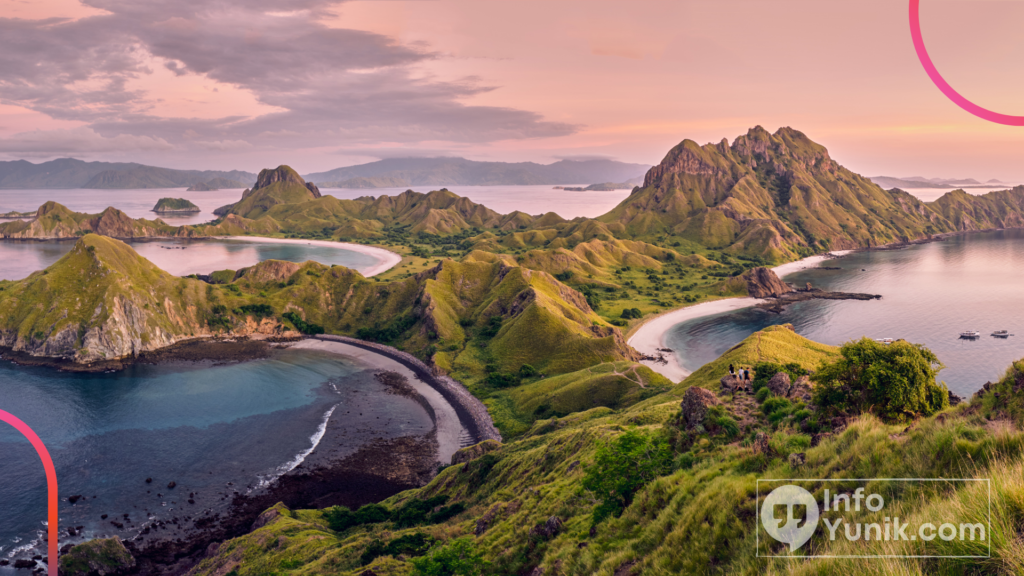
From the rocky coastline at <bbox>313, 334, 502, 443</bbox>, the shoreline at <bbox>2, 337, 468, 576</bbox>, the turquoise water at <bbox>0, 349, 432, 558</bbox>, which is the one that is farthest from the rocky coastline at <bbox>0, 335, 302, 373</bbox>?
the shoreline at <bbox>2, 337, 468, 576</bbox>

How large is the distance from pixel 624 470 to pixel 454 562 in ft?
51.7

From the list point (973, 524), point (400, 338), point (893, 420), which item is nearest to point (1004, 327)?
point (893, 420)

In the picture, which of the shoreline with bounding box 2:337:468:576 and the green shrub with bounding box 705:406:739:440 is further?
the shoreline with bounding box 2:337:468:576

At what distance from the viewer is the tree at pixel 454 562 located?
34.4 meters

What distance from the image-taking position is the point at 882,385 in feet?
102

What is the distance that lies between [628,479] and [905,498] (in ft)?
60.1

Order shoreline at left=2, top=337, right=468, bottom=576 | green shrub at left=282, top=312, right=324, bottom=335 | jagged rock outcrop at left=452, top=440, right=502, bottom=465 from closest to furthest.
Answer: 1. shoreline at left=2, top=337, right=468, bottom=576
2. jagged rock outcrop at left=452, top=440, right=502, bottom=465
3. green shrub at left=282, top=312, right=324, bottom=335

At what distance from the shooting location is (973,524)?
8.30 m

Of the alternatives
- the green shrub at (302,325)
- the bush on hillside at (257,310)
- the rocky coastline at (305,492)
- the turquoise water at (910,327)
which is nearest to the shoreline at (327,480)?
the rocky coastline at (305,492)

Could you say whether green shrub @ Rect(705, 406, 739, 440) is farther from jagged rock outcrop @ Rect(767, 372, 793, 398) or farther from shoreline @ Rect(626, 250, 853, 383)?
shoreline @ Rect(626, 250, 853, 383)

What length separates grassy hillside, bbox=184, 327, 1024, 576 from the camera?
1003 cm

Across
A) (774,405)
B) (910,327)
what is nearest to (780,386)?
(774,405)

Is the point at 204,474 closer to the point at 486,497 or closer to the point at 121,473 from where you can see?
the point at 121,473

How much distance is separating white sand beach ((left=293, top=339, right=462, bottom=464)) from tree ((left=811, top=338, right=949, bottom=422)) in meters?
71.0
